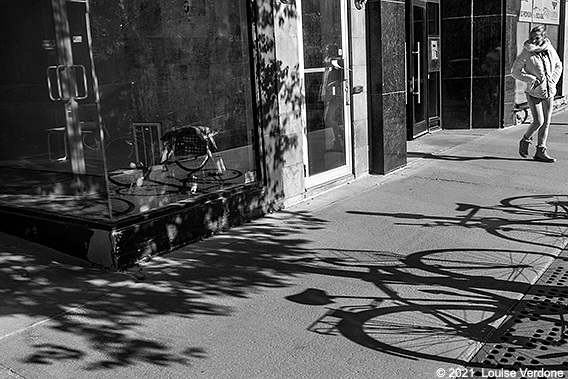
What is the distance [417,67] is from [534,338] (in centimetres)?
899

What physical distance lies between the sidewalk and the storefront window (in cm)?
72

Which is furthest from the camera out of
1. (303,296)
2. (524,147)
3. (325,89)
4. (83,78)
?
(524,147)

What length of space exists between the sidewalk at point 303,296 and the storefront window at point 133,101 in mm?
715

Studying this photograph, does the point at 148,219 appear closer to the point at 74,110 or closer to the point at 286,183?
the point at 74,110

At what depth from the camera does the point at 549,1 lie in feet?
54.8

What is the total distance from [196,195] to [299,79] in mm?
2218

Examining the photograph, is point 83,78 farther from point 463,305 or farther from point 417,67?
point 417,67

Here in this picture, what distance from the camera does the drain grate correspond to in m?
3.89

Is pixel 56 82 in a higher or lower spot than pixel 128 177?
higher

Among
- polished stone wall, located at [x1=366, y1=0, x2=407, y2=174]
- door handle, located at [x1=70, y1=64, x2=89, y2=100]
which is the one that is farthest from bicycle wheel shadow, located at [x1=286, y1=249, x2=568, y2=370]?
polished stone wall, located at [x1=366, y1=0, x2=407, y2=174]

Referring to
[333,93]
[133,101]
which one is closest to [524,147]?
[333,93]

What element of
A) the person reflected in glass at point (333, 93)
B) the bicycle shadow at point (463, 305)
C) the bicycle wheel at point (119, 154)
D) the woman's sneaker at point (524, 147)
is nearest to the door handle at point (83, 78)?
the bicycle wheel at point (119, 154)

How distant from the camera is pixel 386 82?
9.31m

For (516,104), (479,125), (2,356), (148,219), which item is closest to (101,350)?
(2,356)
